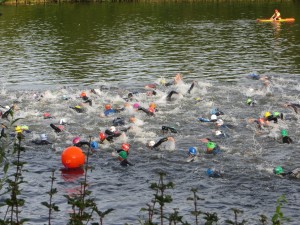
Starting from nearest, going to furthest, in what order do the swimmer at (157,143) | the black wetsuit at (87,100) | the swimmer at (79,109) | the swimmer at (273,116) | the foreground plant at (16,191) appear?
the foreground plant at (16,191)
the swimmer at (157,143)
the swimmer at (273,116)
the swimmer at (79,109)
the black wetsuit at (87,100)

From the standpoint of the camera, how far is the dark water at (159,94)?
14.1 metres

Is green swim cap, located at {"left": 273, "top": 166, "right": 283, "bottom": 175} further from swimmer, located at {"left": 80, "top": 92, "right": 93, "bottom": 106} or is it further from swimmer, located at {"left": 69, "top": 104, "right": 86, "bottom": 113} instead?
swimmer, located at {"left": 80, "top": 92, "right": 93, "bottom": 106}

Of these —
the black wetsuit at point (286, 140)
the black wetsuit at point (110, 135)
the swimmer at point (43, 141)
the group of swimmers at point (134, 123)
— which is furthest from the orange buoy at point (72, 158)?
the black wetsuit at point (286, 140)

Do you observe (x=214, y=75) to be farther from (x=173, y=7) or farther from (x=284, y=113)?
(x=173, y=7)

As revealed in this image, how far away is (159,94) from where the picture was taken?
2502 cm

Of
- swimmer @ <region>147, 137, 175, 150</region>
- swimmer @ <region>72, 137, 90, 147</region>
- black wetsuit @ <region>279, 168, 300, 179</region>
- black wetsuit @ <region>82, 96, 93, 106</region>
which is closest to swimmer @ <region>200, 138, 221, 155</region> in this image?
swimmer @ <region>147, 137, 175, 150</region>

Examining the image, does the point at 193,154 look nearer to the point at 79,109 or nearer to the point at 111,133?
the point at 111,133

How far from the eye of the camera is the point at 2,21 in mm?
56531

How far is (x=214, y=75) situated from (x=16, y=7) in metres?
44.5

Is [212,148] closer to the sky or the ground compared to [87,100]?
closer to the ground

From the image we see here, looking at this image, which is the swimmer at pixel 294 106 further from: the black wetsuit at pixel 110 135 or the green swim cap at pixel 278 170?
the black wetsuit at pixel 110 135

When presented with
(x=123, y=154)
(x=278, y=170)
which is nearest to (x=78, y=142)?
(x=123, y=154)

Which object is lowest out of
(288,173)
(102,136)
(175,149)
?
(175,149)

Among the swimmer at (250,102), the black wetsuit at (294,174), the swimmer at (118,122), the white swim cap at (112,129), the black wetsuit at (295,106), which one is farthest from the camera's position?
the swimmer at (250,102)
